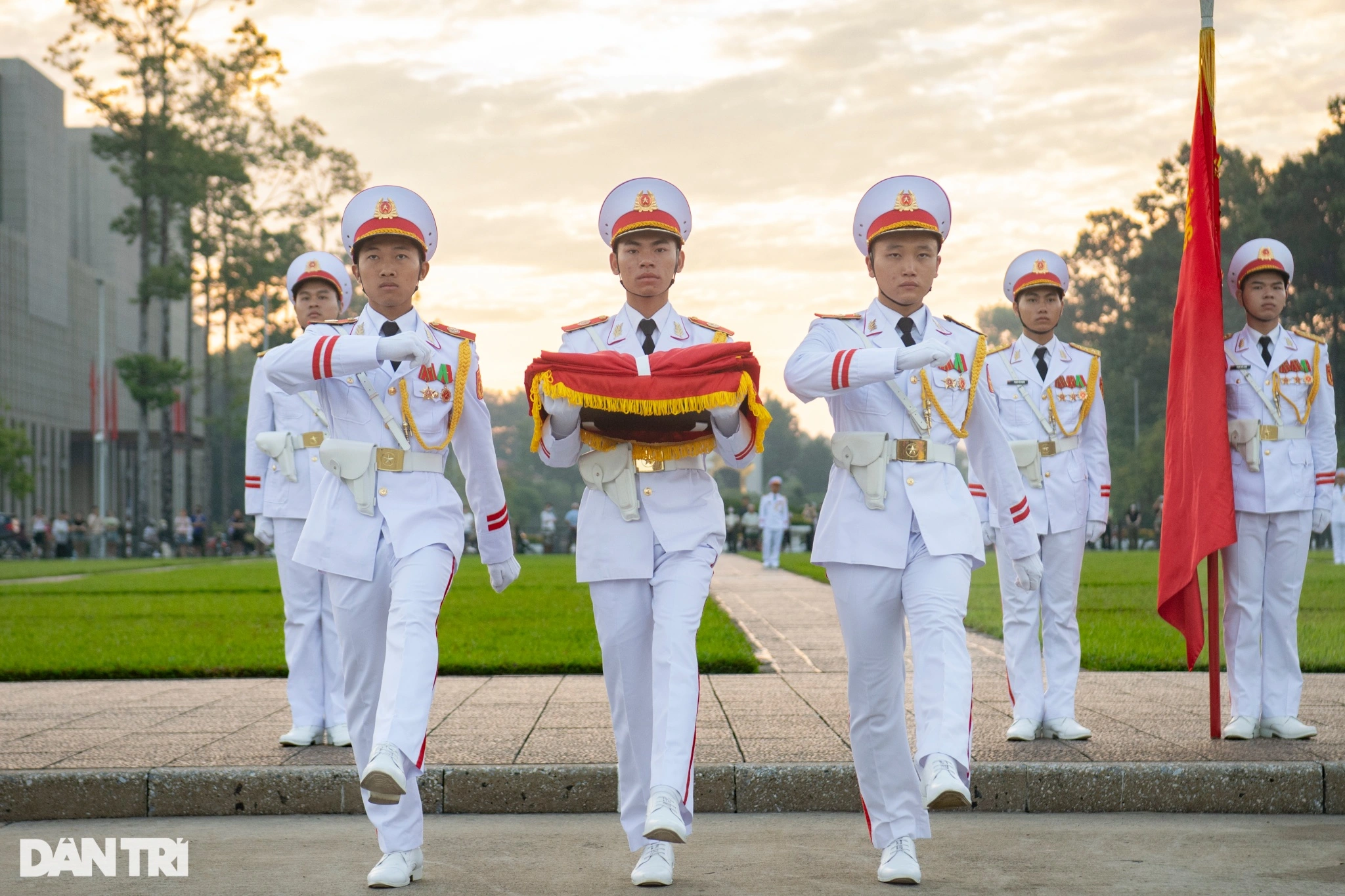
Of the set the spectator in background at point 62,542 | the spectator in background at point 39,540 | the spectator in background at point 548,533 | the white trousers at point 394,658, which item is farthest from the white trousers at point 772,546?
the spectator in background at point 39,540

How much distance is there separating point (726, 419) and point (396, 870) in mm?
1968

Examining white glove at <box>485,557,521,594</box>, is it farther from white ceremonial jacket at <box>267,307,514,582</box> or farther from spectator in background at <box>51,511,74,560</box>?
spectator in background at <box>51,511,74,560</box>

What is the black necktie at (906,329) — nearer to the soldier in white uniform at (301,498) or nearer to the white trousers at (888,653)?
the white trousers at (888,653)

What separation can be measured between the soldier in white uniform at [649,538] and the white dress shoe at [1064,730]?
2966 millimetres

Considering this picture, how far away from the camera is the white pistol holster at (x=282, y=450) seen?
8.11 meters

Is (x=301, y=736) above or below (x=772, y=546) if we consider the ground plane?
above

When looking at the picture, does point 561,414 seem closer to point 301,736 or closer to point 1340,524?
point 301,736

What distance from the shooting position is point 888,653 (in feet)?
17.5

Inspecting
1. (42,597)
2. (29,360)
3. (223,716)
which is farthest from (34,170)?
(223,716)

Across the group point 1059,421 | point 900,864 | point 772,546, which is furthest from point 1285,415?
point 772,546

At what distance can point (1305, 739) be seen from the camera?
7539 mm

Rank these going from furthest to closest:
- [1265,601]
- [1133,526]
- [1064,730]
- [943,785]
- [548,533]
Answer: [548,533] < [1133,526] < [1265,601] < [1064,730] < [943,785]

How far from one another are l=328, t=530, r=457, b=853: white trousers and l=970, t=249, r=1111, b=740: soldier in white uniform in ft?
11.2

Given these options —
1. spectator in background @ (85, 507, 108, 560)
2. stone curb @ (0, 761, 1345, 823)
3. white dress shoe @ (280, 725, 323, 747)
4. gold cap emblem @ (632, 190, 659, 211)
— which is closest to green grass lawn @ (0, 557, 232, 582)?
spectator in background @ (85, 507, 108, 560)
